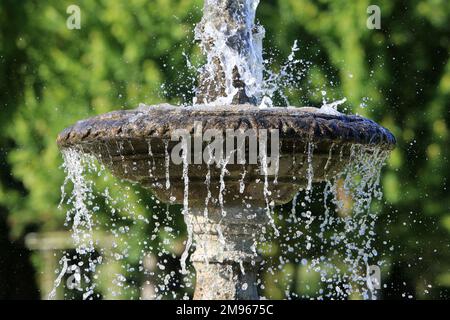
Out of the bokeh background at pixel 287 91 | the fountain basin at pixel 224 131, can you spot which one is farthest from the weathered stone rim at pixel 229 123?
the bokeh background at pixel 287 91

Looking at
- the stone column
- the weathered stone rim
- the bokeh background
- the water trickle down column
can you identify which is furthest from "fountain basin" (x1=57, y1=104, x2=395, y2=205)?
the bokeh background

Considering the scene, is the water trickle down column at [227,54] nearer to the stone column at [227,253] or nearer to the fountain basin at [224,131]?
the fountain basin at [224,131]

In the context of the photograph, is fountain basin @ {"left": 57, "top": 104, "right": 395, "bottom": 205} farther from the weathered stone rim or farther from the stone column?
the stone column

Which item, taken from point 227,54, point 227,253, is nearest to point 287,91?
point 227,54

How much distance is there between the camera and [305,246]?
29.9 feet

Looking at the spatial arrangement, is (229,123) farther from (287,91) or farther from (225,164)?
(287,91)

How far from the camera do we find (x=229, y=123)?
191 inches

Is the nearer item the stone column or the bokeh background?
the stone column

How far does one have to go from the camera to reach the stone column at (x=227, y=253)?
547cm

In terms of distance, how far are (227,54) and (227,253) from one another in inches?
46.5

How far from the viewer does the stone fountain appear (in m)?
4.93
